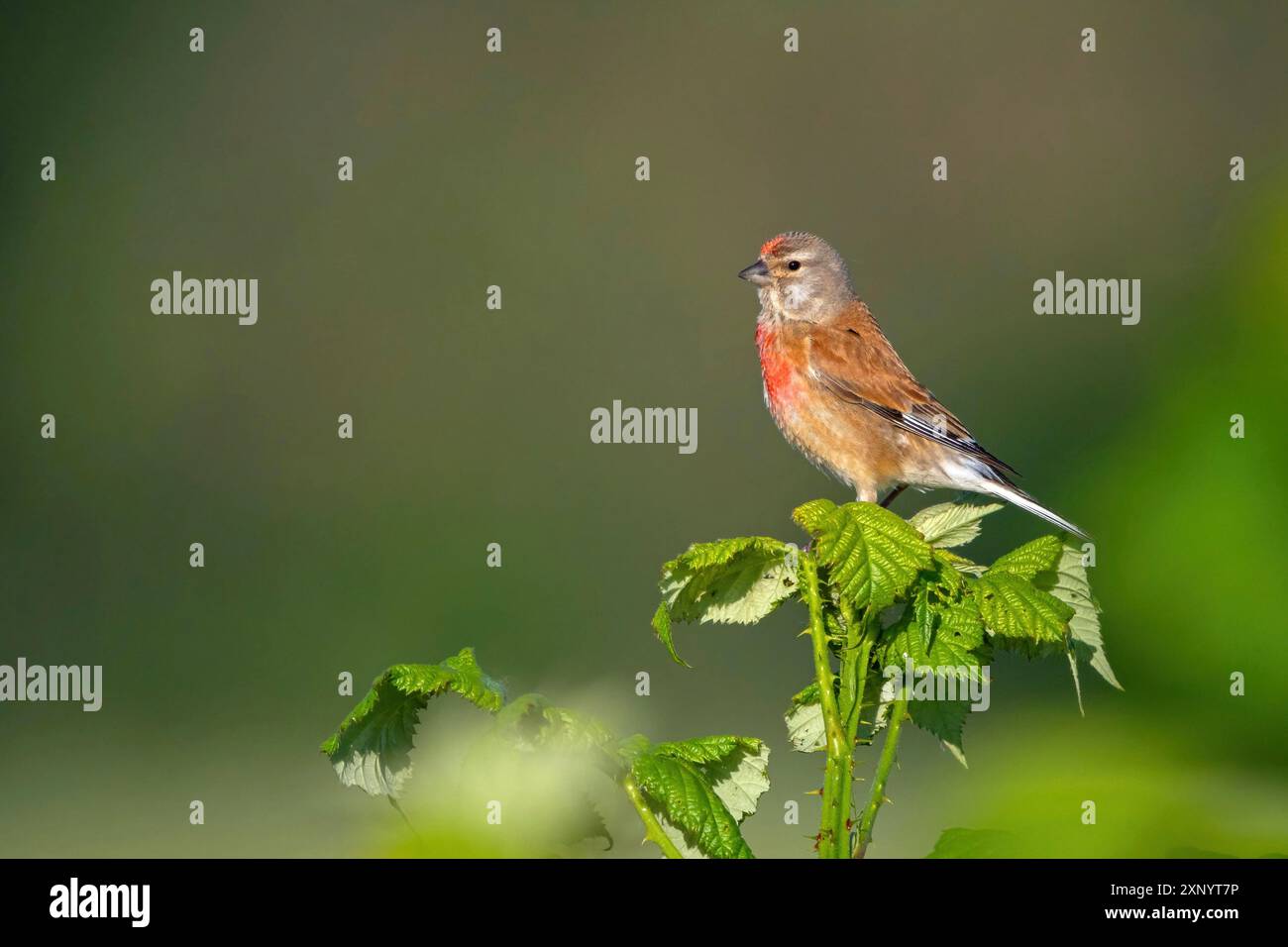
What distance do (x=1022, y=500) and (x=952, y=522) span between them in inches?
77.7

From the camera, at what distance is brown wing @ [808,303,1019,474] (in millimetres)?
4148

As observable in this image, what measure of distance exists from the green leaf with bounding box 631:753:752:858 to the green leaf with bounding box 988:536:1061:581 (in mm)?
459

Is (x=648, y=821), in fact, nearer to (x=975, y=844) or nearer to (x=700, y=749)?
(x=700, y=749)

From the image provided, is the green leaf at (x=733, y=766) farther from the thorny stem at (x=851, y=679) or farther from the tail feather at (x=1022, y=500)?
the tail feather at (x=1022, y=500)

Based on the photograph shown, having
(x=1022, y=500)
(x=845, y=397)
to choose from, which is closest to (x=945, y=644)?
(x=1022, y=500)

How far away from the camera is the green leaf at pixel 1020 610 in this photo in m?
1.48

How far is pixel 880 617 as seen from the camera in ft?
5.32

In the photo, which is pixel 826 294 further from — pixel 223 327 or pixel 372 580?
pixel 223 327

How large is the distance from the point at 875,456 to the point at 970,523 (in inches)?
91.8

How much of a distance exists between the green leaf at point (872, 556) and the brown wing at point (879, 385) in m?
2.51

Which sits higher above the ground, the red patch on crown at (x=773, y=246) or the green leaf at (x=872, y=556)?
the red patch on crown at (x=773, y=246)

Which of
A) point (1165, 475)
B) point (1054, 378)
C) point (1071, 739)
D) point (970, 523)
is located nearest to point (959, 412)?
point (1054, 378)
